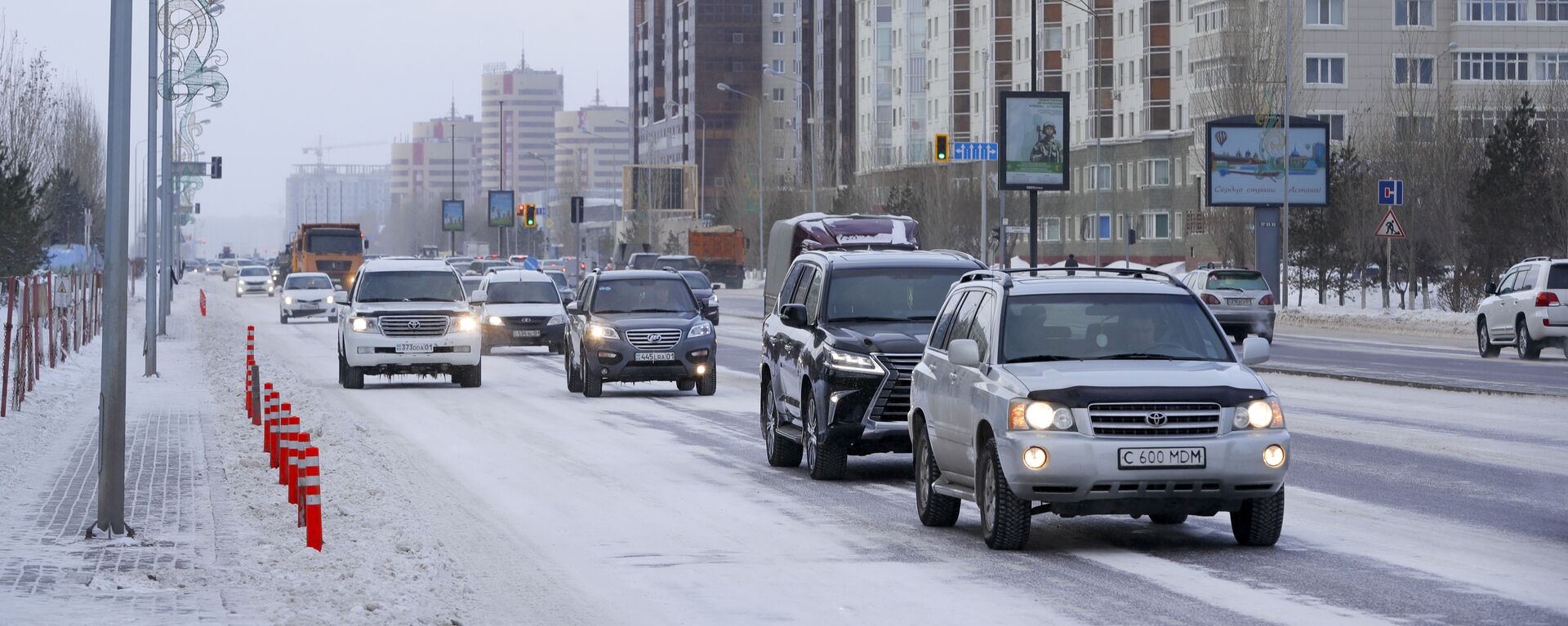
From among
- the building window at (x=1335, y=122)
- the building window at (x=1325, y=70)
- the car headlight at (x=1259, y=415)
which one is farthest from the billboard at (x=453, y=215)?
the car headlight at (x=1259, y=415)

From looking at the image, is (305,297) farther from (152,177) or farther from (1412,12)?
(1412,12)

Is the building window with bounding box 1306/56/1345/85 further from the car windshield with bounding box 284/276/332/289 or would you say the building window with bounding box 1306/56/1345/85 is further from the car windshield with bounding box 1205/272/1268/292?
the car windshield with bounding box 1205/272/1268/292

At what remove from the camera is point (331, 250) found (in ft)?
272

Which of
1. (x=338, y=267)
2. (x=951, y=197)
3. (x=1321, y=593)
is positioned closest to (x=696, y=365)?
(x=1321, y=593)

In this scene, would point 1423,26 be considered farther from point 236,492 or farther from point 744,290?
point 236,492

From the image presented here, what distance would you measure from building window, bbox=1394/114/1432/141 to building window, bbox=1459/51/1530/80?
84.9ft

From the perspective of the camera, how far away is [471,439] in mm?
20312

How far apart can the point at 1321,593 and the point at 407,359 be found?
67.5 feet

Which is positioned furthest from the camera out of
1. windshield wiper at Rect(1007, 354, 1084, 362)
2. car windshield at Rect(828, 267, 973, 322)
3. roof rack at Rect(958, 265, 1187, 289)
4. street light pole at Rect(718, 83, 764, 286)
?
street light pole at Rect(718, 83, 764, 286)

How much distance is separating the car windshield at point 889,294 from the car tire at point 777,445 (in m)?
1.10

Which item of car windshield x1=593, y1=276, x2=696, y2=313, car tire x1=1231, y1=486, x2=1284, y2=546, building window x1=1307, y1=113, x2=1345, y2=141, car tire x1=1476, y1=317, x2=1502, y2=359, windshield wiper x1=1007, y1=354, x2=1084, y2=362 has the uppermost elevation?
building window x1=1307, y1=113, x2=1345, y2=141

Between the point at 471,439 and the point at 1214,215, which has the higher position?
the point at 1214,215

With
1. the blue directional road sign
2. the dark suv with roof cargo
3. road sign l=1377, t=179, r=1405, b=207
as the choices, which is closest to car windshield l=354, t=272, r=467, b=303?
the dark suv with roof cargo

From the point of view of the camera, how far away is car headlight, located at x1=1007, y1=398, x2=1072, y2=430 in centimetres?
1110
